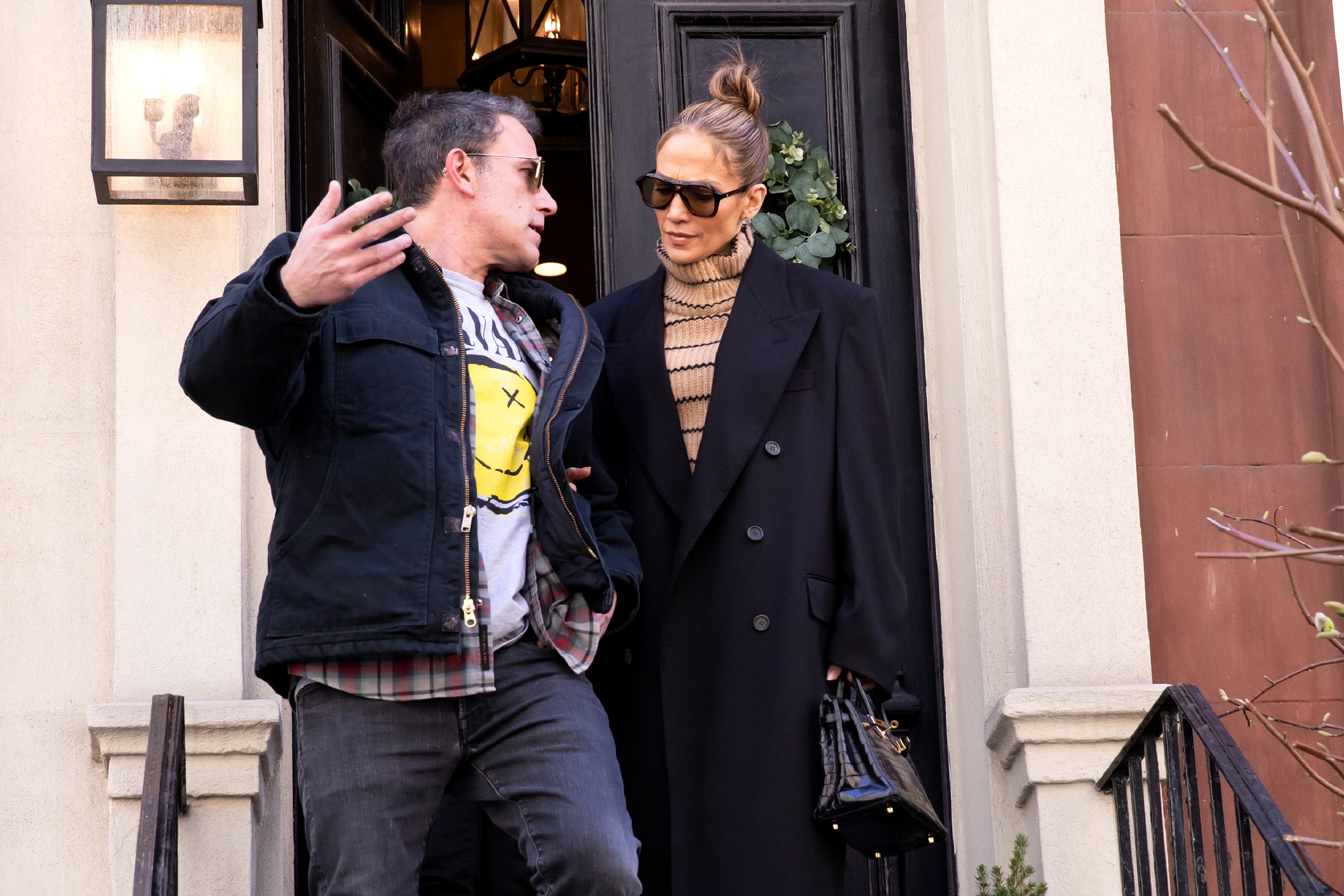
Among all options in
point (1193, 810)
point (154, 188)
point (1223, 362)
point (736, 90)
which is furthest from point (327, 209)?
point (1223, 362)

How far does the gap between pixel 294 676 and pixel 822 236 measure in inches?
96.1

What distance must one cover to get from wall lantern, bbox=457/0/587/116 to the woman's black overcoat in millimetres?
3985

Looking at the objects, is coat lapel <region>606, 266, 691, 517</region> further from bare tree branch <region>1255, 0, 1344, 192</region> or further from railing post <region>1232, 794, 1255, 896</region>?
bare tree branch <region>1255, 0, 1344, 192</region>

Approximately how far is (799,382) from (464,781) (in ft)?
4.05

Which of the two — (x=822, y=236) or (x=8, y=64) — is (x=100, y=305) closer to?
(x=8, y=64)

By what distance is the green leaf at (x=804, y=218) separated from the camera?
484 cm

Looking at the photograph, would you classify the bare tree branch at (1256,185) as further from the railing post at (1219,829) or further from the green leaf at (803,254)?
the green leaf at (803,254)

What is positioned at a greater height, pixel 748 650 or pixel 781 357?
pixel 781 357

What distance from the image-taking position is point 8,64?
15.1 feet

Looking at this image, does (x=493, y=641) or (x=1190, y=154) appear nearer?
(x=493, y=641)

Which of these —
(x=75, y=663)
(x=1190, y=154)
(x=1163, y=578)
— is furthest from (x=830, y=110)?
(x=75, y=663)

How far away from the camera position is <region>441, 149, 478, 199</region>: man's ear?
11.7 ft

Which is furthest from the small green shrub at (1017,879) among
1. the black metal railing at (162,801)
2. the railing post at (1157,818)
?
the black metal railing at (162,801)

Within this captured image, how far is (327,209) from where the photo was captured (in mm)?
2773
